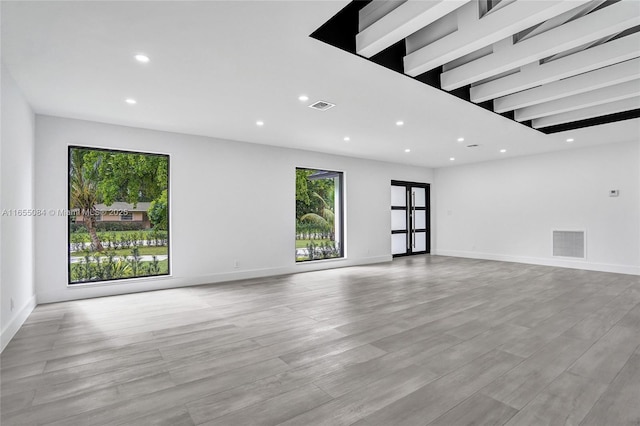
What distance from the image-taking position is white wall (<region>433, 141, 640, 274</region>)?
22.0ft

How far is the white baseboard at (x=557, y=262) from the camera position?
668 cm

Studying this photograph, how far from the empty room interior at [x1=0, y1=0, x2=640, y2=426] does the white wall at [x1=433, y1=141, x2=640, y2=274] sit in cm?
6

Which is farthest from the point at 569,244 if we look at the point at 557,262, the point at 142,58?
the point at 142,58

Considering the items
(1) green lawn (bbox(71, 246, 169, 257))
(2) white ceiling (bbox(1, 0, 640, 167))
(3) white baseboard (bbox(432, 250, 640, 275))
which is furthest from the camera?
(3) white baseboard (bbox(432, 250, 640, 275))

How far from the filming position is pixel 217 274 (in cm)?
603

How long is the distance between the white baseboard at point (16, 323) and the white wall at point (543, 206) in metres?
9.45

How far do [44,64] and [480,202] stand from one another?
9.32 m

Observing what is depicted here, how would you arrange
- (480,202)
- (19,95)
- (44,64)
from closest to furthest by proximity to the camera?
(44,64)
(19,95)
(480,202)

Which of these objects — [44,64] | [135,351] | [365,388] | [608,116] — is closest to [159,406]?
[135,351]

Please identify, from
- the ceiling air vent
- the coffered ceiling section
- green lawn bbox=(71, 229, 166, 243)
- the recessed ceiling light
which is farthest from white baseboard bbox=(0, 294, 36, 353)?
the ceiling air vent

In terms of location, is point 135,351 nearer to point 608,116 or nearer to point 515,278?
point 515,278

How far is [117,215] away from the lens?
542cm

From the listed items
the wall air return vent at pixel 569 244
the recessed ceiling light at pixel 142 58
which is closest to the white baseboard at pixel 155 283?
the recessed ceiling light at pixel 142 58

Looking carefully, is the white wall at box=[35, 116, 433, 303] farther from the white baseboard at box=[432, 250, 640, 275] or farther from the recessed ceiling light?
the white baseboard at box=[432, 250, 640, 275]
